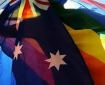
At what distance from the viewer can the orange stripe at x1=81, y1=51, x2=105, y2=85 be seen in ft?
7.30

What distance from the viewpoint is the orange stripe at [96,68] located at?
2.23 meters

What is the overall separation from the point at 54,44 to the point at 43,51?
7 centimetres

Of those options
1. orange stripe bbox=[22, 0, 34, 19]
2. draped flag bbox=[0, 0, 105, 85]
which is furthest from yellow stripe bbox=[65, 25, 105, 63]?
orange stripe bbox=[22, 0, 34, 19]

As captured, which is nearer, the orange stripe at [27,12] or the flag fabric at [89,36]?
the flag fabric at [89,36]

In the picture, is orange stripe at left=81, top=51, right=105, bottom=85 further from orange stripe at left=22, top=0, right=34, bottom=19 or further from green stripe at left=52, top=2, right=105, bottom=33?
orange stripe at left=22, top=0, right=34, bottom=19

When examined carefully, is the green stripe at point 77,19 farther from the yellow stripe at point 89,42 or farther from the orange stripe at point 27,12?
the orange stripe at point 27,12

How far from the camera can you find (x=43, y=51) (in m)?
2.32

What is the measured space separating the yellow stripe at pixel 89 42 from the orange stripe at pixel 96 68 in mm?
20

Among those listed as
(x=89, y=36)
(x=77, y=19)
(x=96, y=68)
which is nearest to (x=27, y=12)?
(x=77, y=19)

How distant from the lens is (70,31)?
2391 millimetres

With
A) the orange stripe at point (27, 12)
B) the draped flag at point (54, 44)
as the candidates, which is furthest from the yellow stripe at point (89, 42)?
the orange stripe at point (27, 12)

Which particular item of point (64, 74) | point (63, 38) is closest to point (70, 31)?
point (63, 38)

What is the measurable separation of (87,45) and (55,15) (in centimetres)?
25

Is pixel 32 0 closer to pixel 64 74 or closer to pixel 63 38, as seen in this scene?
pixel 63 38
